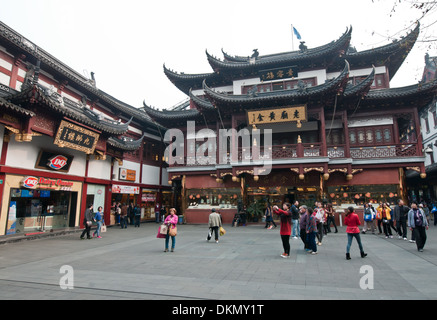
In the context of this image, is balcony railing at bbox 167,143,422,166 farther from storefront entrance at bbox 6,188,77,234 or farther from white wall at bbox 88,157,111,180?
storefront entrance at bbox 6,188,77,234

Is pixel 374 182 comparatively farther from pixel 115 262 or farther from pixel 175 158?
pixel 115 262

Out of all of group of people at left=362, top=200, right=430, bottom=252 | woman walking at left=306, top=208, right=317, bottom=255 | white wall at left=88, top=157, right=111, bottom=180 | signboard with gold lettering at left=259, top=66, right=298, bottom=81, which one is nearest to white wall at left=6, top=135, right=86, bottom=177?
white wall at left=88, top=157, right=111, bottom=180

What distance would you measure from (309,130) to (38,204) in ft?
59.0

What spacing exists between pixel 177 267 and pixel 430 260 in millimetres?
7066

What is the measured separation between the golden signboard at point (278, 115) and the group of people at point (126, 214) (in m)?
10.6

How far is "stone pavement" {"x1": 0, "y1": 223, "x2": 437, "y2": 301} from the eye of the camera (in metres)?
4.92

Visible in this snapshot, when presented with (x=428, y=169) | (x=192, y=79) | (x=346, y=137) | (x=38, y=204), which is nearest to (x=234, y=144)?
(x=346, y=137)

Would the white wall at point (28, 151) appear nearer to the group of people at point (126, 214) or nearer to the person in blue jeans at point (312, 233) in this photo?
the group of people at point (126, 214)

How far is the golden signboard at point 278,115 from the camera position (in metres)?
17.3

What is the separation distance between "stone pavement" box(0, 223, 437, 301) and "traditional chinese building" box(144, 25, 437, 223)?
7566 mm

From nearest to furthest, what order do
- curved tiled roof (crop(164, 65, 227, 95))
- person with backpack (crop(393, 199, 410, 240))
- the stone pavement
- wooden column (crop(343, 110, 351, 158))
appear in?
the stone pavement
person with backpack (crop(393, 199, 410, 240))
wooden column (crop(343, 110, 351, 158))
curved tiled roof (crop(164, 65, 227, 95))

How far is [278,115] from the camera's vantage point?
698 inches

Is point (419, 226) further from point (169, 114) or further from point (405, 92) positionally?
point (169, 114)
